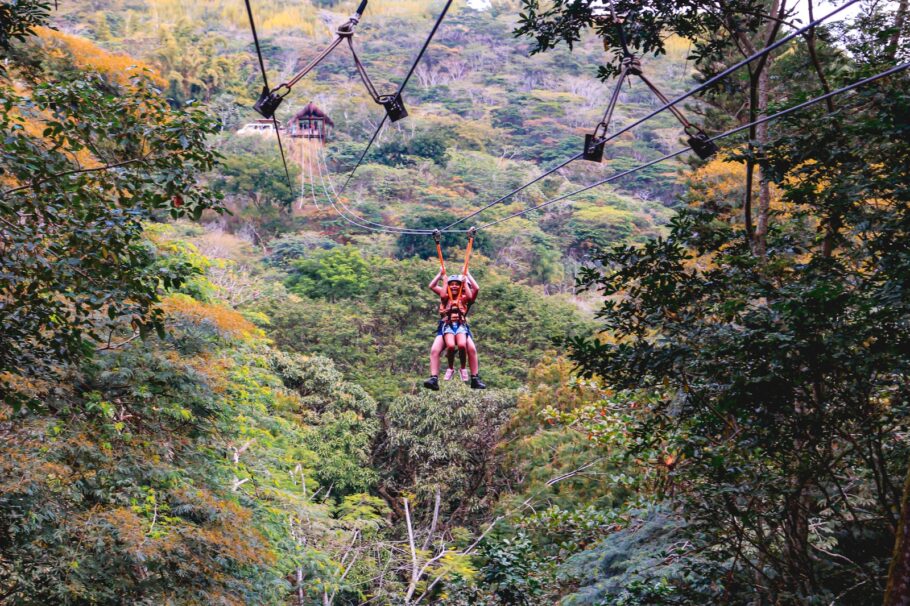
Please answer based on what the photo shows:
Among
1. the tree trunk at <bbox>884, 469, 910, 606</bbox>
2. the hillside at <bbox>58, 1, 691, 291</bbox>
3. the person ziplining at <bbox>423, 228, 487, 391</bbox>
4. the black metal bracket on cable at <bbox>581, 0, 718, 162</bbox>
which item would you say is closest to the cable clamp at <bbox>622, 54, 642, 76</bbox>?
the black metal bracket on cable at <bbox>581, 0, 718, 162</bbox>

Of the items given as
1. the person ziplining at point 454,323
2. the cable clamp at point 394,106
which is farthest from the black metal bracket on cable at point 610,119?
the person ziplining at point 454,323

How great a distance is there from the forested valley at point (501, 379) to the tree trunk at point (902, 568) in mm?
14

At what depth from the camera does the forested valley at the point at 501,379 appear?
4434mm

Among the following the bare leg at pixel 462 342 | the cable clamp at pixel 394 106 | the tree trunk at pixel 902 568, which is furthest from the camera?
the bare leg at pixel 462 342

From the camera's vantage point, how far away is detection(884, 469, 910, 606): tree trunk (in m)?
3.70

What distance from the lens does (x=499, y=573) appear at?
699 cm

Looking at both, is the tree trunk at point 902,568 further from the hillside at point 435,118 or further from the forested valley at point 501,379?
the hillside at point 435,118

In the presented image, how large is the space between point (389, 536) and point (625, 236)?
17035 millimetres

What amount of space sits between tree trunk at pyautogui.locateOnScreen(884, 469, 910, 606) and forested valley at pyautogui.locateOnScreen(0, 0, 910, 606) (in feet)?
0.04

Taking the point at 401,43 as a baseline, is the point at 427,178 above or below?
below

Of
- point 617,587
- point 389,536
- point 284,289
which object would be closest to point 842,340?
point 617,587

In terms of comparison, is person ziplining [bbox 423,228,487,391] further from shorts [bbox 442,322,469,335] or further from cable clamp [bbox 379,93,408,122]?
cable clamp [bbox 379,93,408,122]

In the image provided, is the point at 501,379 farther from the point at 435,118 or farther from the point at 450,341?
the point at 435,118

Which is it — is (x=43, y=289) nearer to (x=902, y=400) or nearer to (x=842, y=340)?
(x=842, y=340)
